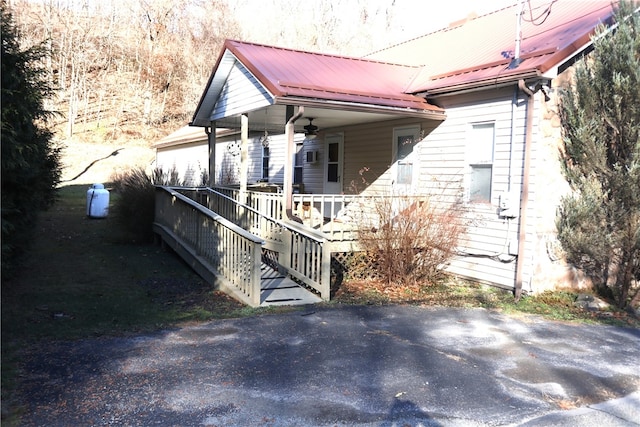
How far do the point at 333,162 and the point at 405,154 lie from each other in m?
3.20

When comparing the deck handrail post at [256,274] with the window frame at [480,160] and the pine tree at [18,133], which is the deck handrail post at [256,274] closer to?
the pine tree at [18,133]

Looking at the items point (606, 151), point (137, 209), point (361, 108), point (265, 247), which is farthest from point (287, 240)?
point (137, 209)

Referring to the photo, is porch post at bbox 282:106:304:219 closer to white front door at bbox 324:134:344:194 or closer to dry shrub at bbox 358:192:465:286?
dry shrub at bbox 358:192:465:286

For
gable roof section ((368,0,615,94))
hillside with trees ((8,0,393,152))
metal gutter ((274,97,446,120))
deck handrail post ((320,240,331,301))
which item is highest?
hillside with trees ((8,0,393,152))

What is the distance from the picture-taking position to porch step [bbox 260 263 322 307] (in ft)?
25.8

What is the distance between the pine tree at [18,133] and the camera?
5.48m

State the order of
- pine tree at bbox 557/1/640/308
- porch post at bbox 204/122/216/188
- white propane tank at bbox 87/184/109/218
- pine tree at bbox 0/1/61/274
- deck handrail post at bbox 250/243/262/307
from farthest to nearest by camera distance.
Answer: white propane tank at bbox 87/184/109/218 → porch post at bbox 204/122/216/188 → pine tree at bbox 557/1/640/308 → deck handrail post at bbox 250/243/262/307 → pine tree at bbox 0/1/61/274

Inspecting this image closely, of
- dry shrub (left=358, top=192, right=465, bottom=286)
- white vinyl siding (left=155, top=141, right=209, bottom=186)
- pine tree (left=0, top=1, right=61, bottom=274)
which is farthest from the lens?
white vinyl siding (left=155, top=141, right=209, bottom=186)

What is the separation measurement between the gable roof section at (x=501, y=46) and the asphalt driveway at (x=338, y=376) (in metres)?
4.37

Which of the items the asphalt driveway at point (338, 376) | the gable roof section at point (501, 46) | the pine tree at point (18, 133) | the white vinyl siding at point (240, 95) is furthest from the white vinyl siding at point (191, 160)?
the asphalt driveway at point (338, 376)

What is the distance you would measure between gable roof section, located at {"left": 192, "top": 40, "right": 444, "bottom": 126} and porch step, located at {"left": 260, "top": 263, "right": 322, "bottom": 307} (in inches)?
120

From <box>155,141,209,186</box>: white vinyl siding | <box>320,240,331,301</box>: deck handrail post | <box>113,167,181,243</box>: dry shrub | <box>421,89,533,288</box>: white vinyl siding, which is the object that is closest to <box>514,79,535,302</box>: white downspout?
<box>421,89,533,288</box>: white vinyl siding

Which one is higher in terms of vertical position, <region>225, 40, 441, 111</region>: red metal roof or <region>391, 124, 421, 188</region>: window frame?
<region>225, 40, 441, 111</region>: red metal roof

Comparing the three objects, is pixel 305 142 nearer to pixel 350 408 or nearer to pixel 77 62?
pixel 350 408
